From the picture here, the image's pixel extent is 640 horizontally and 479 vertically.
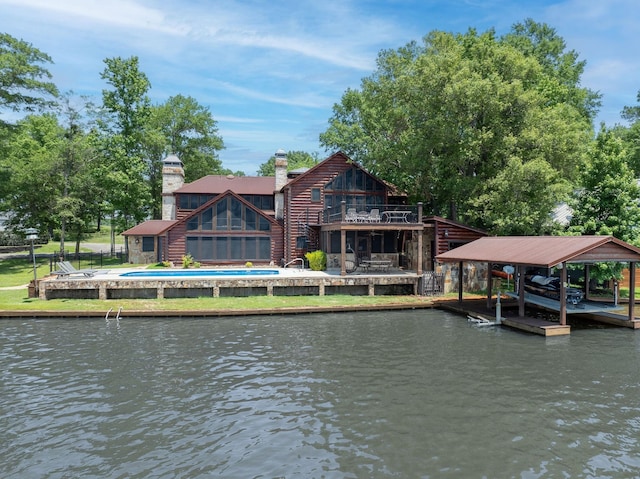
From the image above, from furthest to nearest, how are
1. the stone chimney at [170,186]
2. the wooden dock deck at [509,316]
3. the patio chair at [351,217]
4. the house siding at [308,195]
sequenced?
the stone chimney at [170,186] → the house siding at [308,195] → the patio chair at [351,217] → the wooden dock deck at [509,316]

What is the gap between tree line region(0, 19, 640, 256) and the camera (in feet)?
79.9

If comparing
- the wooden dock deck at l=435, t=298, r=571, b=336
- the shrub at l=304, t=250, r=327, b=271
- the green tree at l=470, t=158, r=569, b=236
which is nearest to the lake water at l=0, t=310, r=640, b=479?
the wooden dock deck at l=435, t=298, r=571, b=336

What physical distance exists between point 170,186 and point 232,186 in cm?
533

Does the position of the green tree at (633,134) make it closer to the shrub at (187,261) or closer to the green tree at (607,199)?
the green tree at (607,199)

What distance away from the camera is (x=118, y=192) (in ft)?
125

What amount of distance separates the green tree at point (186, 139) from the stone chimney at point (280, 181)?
1796 centimetres

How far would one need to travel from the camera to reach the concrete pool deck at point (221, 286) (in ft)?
70.6

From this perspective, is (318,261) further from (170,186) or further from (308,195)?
(170,186)

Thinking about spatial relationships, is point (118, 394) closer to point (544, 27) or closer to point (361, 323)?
point (361, 323)

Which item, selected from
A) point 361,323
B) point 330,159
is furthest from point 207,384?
point 330,159

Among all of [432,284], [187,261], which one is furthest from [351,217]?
[187,261]

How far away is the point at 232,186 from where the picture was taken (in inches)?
1455

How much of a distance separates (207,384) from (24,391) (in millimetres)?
4396

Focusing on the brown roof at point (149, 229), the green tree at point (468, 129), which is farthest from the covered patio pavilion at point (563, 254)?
the brown roof at point (149, 229)
